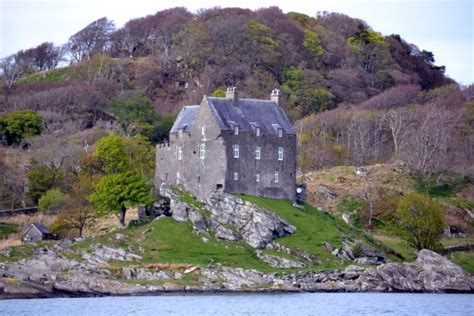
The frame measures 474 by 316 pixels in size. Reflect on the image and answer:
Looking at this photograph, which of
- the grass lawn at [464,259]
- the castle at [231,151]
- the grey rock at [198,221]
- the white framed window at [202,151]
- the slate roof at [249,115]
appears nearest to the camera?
the grey rock at [198,221]

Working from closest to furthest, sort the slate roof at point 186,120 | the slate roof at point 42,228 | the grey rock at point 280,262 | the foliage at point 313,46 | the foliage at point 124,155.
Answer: the grey rock at point 280,262 → the slate roof at point 42,228 → the slate roof at point 186,120 → the foliage at point 124,155 → the foliage at point 313,46

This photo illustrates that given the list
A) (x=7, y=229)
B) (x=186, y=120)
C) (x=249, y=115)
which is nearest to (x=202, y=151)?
(x=186, y=120)

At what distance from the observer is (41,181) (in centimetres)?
10506

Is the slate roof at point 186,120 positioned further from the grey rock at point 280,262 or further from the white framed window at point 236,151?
the grey rock at point 280,262

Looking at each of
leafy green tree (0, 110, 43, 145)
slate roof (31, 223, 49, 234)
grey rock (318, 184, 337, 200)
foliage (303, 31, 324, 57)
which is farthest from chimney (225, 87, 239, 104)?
foliage (303, 31, 324, 57)

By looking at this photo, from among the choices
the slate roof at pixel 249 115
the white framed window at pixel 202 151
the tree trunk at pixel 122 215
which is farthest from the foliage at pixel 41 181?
the slate roof at pixel 249 115

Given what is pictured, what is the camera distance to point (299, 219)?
301 feet

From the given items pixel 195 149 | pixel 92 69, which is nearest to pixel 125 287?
pixel 195 149

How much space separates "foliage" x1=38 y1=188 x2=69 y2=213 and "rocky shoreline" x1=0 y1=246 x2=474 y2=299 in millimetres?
15013

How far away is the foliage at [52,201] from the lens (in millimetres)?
99062

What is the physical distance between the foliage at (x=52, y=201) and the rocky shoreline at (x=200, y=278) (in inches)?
591

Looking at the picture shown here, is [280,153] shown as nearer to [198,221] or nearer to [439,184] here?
[198,221]

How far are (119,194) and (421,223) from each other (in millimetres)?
23815

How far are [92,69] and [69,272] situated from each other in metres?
83.4
